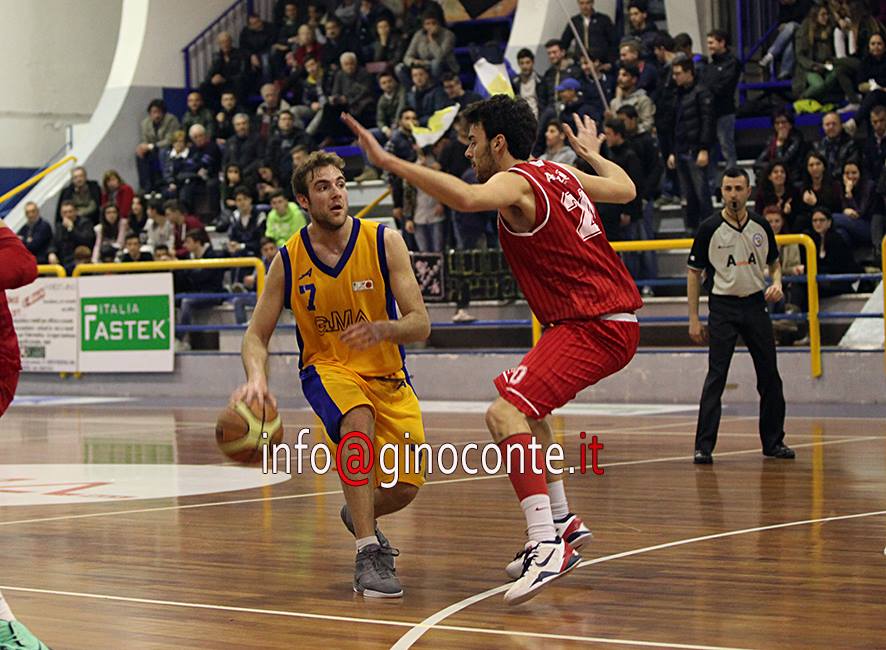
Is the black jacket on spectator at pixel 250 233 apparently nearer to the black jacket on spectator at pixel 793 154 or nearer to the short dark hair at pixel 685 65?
the short dark hair at pixel 685 65

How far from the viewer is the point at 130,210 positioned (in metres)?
24.4

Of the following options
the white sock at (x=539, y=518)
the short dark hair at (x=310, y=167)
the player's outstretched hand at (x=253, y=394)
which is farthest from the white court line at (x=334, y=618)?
the short dark hair at (x=310, y=167)

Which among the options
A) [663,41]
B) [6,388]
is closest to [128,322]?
[663,41]

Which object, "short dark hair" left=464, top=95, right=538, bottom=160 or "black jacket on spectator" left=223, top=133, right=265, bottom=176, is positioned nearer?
"short dark hair" left=464, top=95, right=538, bottom=160

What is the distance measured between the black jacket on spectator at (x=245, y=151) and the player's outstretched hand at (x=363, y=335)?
55.5 feet

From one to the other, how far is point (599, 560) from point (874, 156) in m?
11.0

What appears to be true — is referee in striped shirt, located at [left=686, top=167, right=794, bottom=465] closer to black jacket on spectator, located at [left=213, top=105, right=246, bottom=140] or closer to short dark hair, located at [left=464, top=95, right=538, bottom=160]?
short dark hair, located at [left=464, top=95, right=538, bottom=160]

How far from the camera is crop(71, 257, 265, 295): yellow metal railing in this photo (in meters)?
20.1

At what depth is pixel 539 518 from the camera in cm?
667

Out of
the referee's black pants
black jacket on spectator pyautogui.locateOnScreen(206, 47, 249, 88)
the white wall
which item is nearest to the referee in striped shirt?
the referee's black pants

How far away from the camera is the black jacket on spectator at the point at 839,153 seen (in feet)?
57.4

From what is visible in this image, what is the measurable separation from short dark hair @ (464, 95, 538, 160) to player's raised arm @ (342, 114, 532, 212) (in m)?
0.27

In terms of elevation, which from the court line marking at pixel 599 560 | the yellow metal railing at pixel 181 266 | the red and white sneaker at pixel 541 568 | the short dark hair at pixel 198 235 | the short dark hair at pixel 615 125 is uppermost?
the short dark hair at pixel 615 125

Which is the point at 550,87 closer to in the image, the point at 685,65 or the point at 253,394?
the point at 685,65
